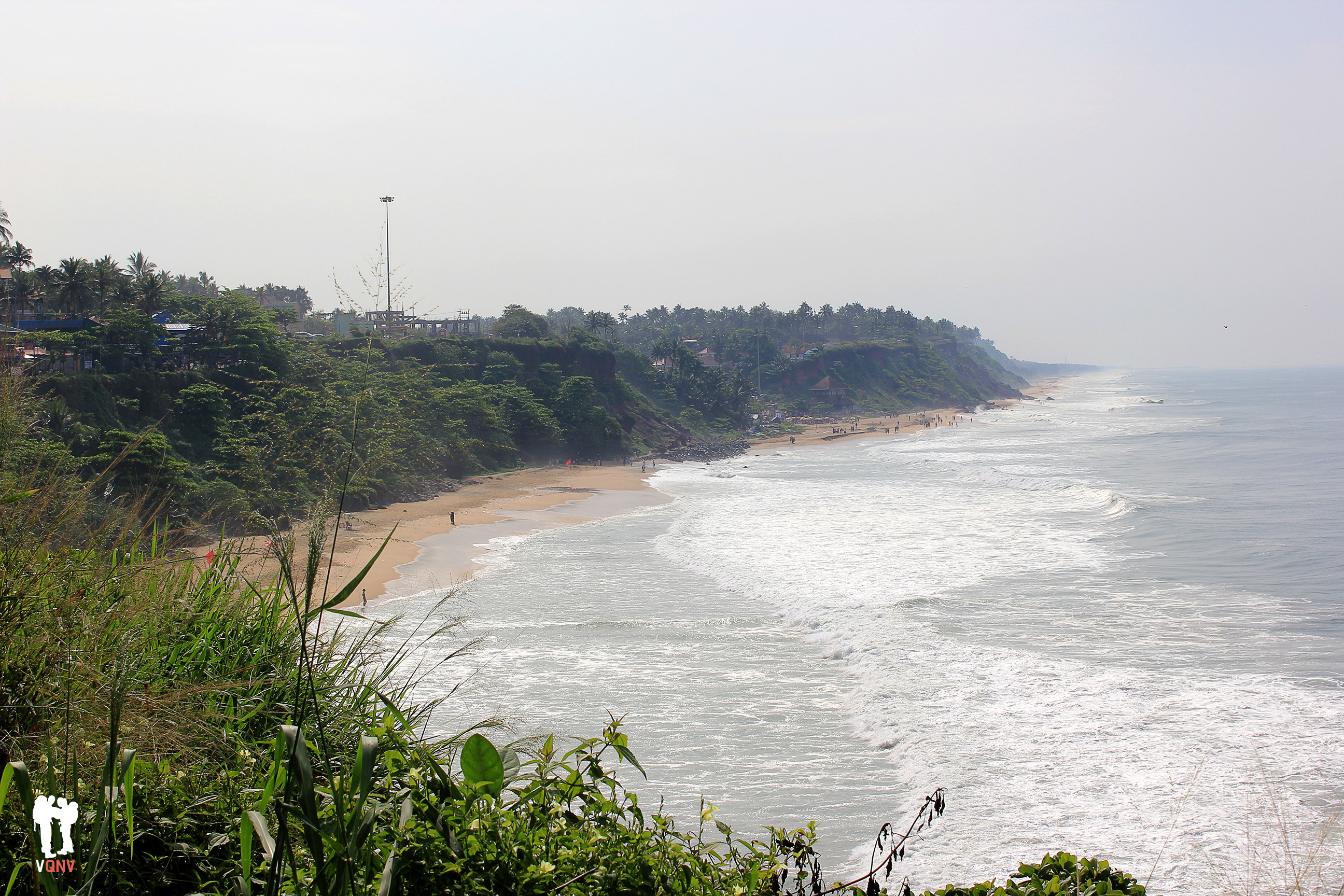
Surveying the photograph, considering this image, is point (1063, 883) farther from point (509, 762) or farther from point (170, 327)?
point (170, 327)

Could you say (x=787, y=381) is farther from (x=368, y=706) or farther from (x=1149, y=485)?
(x=368, y=706)

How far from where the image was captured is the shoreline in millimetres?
19547

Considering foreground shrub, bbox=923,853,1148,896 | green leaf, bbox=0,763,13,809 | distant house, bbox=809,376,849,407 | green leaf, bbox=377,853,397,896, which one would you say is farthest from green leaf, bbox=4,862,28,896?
distant house, bbox=809,376,849,407

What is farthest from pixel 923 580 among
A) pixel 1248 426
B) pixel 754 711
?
pixel 1248 426

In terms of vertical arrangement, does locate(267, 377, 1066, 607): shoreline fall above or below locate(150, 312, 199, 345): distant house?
below

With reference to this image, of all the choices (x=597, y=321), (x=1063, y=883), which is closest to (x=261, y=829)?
(x=1063, y=883)

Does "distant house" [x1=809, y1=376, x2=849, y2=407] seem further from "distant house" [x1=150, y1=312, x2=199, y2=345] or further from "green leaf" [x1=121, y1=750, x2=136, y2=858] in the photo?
"green leaf" [x1=121, y1=750, x2=136, y2=858]

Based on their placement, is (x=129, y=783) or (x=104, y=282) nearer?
(x=129, y=783)

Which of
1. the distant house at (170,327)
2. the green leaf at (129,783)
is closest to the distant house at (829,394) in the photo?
the distant house at (170,327)

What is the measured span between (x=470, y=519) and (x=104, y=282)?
21.5 meters

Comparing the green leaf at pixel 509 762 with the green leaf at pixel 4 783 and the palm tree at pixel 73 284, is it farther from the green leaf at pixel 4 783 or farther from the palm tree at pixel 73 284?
the palm tree at pixel 73 284

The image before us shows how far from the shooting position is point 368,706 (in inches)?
171

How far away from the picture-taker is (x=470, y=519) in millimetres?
30016

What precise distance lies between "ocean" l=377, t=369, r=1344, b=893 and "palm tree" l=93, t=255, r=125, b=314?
81.6 feet
